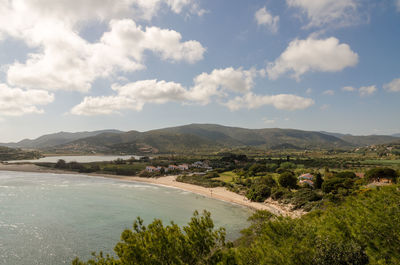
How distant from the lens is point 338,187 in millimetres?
46062

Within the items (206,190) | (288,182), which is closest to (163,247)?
(288,182)

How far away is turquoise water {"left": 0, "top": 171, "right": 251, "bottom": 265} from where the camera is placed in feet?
88.9

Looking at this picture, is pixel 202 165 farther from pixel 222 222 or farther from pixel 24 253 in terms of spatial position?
pixel 24 253

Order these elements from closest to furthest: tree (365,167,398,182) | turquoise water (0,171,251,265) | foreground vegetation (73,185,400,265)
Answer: foreground vegetation (73,185,400,265) < turquoise water (0,171,251,265) < tree (365,167,398,182)

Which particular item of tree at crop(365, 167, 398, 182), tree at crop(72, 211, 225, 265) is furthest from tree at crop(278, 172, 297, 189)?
tree at crop(72, 211, 225, 265)

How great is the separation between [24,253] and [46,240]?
11.9 ft

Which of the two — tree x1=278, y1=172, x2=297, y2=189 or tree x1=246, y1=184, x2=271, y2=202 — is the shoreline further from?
tree x1=278, y1=172, x2=297, y2=189

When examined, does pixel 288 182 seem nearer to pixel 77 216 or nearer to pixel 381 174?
pixel 381 174

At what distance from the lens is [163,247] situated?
12539 millimetres

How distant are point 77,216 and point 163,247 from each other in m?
35.5

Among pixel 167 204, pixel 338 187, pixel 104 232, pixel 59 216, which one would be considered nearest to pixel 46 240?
pixel 104 232

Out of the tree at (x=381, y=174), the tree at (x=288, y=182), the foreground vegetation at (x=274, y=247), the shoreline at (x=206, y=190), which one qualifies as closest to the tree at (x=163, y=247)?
the foreground vegetation at (x=274, y=247)

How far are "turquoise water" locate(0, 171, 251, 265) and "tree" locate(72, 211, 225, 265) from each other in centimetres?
1767

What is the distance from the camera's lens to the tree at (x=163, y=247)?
11.5 metres
